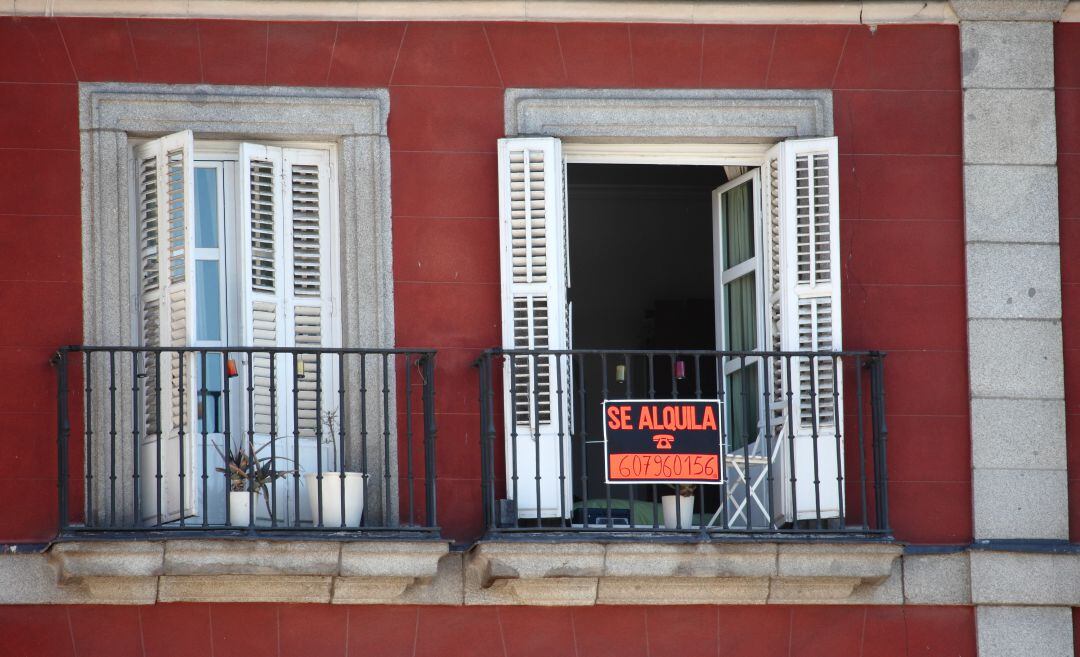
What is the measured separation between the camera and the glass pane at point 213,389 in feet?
34.0

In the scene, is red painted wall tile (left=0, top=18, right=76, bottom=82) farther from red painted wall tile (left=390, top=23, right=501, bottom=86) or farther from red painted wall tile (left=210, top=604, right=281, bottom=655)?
red painted wall tile (left=210, top=604, right=281, bottom=655)

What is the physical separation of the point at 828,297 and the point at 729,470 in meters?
1.05

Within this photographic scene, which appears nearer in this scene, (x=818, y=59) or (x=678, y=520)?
(x=678, y=520)

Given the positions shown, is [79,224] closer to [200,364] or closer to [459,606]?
[200,364]

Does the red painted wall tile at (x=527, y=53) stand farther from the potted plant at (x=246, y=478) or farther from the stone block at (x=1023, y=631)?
the stone block at (x=1023, y=631)

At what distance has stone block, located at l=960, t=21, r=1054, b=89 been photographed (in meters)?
10.9

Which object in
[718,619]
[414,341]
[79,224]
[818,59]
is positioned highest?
[818,59]

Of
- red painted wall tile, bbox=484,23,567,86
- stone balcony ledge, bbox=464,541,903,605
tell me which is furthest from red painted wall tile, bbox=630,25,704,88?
stone balcony ledge, bbox=464,541,903,605

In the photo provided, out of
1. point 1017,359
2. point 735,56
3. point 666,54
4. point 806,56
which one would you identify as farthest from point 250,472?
point 1017,359

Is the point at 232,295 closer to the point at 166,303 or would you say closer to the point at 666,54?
the point at 166,303

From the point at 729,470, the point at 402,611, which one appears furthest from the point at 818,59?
the point at 402,611

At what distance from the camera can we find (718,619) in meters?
10.4

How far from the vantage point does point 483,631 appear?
404 inches

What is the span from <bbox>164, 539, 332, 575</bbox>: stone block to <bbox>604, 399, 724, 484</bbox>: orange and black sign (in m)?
1.54
